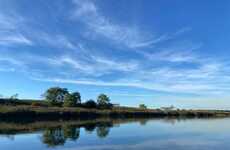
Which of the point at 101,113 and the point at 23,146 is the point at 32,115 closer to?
the point at 101,113

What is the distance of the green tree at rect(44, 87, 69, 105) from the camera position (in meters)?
90.3

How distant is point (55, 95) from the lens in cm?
9112

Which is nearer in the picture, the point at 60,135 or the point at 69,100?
the point at 60,135

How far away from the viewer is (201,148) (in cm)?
1917

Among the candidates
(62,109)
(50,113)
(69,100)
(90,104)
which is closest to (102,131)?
(50,113)

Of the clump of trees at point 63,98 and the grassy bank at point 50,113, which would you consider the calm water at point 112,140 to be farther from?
the clump of trees at point 63,98

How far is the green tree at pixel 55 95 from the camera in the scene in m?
90.3

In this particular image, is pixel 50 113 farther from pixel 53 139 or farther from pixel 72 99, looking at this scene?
pixel 53 139

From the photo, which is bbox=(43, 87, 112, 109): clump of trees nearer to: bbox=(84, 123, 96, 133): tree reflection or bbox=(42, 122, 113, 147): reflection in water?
bbox=(84, 123, 96, 133): tree reflection

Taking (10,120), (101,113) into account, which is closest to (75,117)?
(101,113)

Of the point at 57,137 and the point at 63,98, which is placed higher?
the point at 63,98

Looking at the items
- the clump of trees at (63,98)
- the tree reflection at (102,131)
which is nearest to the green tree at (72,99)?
the clump of trees at (63,98)

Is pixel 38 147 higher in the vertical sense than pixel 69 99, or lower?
lower

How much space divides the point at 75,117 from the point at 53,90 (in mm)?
27939
